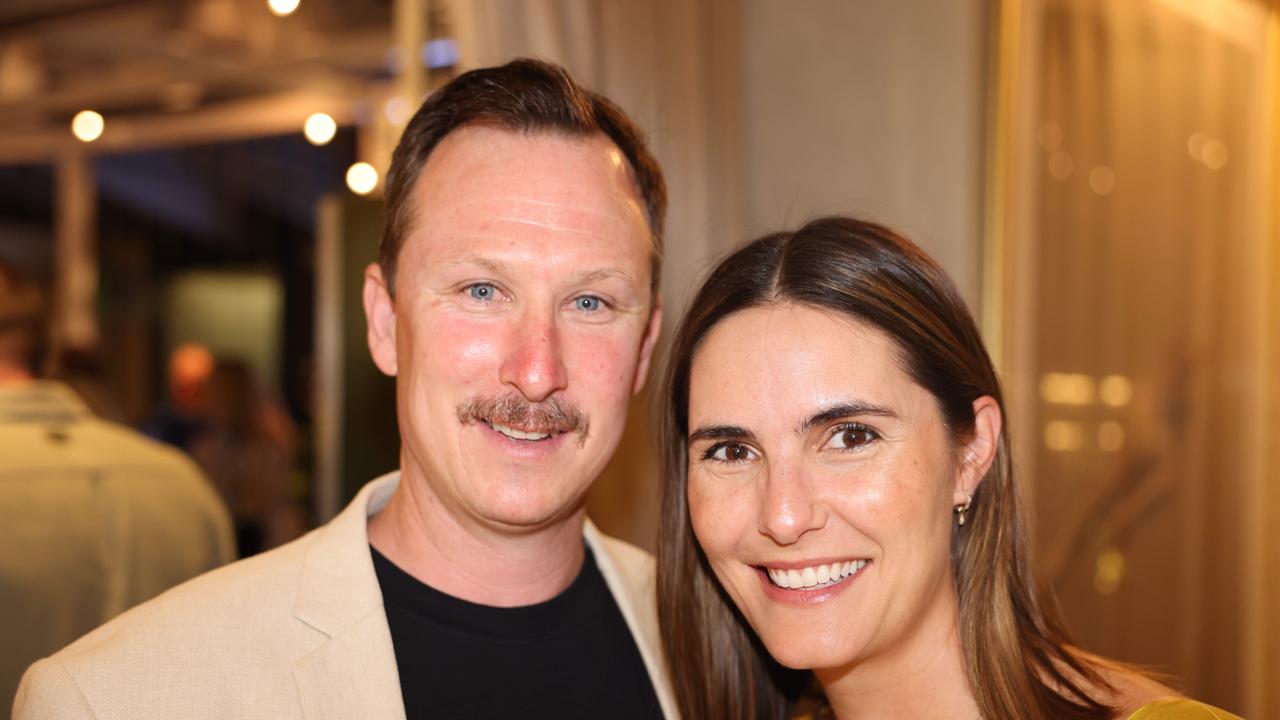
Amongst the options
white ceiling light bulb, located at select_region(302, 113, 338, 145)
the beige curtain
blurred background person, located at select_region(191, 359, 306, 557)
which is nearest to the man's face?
the beige curtain

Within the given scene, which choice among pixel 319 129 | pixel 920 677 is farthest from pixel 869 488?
pixel 319 129

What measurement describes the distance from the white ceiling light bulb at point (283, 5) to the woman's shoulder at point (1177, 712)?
157 inches

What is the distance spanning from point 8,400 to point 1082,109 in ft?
10.3

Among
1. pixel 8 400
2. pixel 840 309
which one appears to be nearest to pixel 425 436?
pixel 840 309

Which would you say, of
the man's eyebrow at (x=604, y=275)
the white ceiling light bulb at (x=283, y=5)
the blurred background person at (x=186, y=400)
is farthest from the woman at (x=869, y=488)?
the blurred background person at (x=186, y=400)

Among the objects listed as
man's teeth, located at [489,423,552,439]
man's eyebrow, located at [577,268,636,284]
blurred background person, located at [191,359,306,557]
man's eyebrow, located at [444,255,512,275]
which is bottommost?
blurred background person, located at [191,359,306,557]

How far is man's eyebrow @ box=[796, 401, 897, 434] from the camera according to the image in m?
1.57

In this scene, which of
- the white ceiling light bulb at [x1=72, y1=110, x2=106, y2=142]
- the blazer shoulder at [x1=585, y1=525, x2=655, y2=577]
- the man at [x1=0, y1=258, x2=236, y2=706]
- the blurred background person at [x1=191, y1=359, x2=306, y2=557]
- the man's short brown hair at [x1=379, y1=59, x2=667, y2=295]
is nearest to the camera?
the man's short brown hair at [x1=379, y1=59, x2=667, y2=295]

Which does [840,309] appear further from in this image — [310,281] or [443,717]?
[310,281]

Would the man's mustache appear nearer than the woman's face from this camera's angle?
No

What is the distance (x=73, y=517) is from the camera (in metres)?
2.84

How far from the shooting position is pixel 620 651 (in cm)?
190

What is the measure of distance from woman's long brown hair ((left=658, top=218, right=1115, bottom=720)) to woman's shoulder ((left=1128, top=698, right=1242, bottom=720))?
0.27ft

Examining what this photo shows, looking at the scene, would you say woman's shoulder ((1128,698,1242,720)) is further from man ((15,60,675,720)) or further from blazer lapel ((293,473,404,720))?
blazer lapel ((293,473,404,720))
